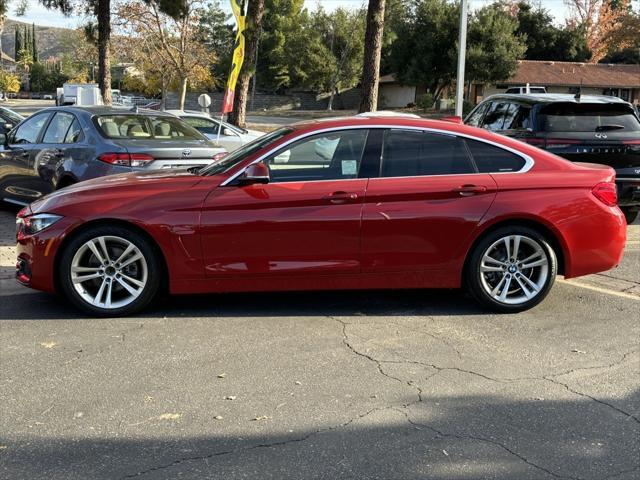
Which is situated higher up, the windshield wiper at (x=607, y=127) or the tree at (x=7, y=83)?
the tree at (x=7, y=83)

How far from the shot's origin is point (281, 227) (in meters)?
5.44

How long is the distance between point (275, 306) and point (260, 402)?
200 cm

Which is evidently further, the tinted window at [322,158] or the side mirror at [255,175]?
the tinted window at [322,158]

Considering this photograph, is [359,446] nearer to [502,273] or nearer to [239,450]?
[239,450]

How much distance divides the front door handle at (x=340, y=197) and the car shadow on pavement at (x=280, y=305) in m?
0.98

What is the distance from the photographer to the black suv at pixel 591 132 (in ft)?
29.3

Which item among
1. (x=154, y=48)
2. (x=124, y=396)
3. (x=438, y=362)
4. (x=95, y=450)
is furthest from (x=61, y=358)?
(x=154, y=48)

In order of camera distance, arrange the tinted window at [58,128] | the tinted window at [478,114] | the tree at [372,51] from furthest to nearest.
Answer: the tree at [372,51] < the tinted window at [478,114] < the tinted window at [58,128]

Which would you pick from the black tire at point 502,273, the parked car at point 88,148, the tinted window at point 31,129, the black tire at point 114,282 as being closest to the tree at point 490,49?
the tinted window at point 31,129

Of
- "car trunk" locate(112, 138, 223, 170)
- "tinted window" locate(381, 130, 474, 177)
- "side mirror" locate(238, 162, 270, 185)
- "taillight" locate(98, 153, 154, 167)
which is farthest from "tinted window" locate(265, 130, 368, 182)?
"taillight" locate(98, 153, 154, 167)

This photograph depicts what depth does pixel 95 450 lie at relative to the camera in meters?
3.43

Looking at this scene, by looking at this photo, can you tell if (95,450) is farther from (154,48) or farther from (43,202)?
(154,48)

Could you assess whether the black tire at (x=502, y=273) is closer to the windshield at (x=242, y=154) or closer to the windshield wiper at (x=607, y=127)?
the windshield at (x=242, y=154)

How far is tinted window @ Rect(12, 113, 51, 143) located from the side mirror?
5.15 meters
